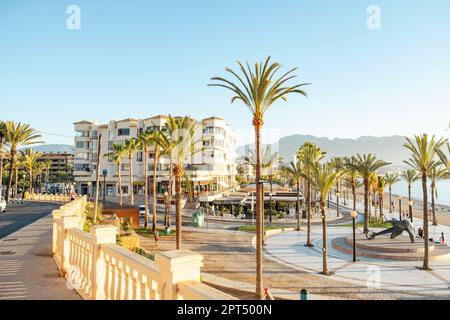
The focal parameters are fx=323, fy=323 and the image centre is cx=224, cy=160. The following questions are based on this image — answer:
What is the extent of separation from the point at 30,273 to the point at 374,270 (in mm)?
22168

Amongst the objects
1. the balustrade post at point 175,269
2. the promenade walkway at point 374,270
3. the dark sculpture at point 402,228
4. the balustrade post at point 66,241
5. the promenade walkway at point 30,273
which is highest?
the balustrade post at point 175,269

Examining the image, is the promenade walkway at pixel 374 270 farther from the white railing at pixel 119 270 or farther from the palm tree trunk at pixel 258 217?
the white railing at pixel 119 270

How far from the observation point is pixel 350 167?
1476 inches

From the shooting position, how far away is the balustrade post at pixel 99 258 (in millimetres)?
5730

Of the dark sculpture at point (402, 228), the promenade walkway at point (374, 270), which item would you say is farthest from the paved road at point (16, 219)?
the dark sculpture at point (402, 228)

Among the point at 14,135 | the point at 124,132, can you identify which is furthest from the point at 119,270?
the point at 124,132

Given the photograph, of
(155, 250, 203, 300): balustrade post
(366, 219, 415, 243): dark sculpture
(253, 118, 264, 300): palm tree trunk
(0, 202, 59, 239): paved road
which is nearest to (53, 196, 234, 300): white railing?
(155, 250, 203, 300): balustrade post

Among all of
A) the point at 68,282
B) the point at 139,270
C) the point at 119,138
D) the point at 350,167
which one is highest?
the point at 119,138

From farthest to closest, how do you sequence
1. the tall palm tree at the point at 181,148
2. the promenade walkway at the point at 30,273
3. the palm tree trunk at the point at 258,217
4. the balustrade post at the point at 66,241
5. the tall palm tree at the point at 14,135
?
1. the tall palm tree at the point at 14,135
2. the tall palm tree at the point at 181,148
3. the palm tree trunk at the point at 258,217
4. the balustrade post at the point at 66,241
5. the promenade walkway at the point at 30,273

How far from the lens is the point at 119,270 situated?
16.4ft
